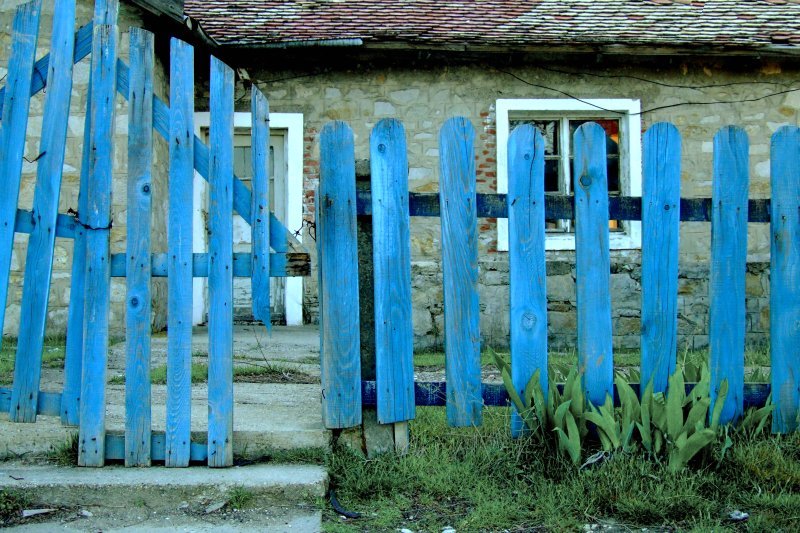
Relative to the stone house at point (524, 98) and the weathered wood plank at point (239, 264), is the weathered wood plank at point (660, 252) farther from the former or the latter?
the stone house at point (524, 98)

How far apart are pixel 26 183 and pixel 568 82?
544cm

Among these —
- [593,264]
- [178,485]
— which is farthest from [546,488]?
[178,485]

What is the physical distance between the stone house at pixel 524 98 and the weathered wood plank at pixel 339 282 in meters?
4.39

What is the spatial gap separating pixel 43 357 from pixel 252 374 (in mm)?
1704

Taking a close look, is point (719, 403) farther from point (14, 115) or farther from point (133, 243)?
point (14, 115)

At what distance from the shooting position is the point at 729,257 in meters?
3.06

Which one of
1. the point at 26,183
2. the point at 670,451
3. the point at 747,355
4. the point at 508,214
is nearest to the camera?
the point at 670,451

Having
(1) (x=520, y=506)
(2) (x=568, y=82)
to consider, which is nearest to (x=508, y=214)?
(1) (x=520, y=506)

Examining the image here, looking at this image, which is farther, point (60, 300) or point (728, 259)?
point (60, 300)

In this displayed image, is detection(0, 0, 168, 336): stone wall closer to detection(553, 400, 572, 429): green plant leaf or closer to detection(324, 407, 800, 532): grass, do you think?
detection(324, 407, 800, 532): grass

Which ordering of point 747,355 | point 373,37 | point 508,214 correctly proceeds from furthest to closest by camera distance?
1. point 373,37
2. point 747,355
3. point 508,214

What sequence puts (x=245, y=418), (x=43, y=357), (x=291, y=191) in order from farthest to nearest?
(x=291, y=191) < (x=43, y=357) < (x=245, y=418)

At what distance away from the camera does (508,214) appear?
3012 millimetres

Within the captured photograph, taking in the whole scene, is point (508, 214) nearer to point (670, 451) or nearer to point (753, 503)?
point (670, 451)
